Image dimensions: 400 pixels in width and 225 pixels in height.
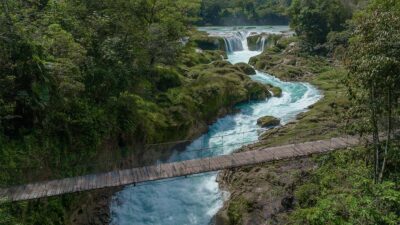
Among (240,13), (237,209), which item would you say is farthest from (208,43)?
(237,209)

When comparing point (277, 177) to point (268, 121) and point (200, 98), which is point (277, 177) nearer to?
point (268, 121)

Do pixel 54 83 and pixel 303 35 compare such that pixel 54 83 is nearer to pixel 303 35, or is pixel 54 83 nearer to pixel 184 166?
pixel 184 166

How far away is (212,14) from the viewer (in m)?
78.4

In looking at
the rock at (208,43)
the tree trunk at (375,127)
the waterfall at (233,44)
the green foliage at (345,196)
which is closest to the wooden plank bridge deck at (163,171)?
the green foliage at (345,196)

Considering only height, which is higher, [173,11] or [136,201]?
[173,11]

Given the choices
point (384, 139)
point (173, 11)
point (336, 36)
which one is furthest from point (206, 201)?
point (336, 36)

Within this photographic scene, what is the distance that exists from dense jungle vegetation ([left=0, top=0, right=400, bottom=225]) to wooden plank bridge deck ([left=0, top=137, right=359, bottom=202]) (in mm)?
501

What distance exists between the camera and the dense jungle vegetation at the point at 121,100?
11.4 meters

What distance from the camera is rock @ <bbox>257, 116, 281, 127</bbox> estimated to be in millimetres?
23922

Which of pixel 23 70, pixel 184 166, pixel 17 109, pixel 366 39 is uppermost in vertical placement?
pixel 366 39

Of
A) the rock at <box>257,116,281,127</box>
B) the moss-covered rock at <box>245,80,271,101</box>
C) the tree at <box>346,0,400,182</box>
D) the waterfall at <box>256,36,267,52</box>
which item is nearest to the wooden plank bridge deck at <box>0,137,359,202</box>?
the tree at <box>346,0,400,182</box>

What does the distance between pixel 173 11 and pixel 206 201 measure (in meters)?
13.6

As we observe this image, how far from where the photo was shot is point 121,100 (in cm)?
1742

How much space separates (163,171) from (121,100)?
5205 mm
